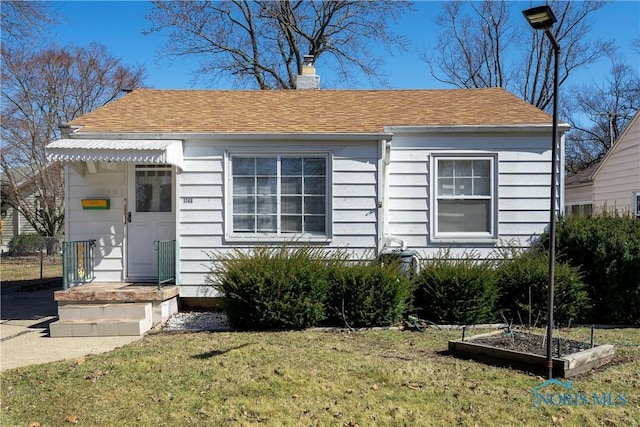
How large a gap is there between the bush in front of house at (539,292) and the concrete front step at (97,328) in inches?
207

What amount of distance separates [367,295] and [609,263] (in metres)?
3.60

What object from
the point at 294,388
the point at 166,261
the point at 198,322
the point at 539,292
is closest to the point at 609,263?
the point at 539,292

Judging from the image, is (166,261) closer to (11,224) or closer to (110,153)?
(110,153)

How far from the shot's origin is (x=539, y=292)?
7469mm

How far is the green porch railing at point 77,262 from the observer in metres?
7.82

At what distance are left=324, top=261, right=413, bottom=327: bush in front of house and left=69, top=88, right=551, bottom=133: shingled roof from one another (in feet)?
8.09

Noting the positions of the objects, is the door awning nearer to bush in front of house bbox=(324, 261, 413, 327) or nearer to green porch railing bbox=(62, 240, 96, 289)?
green porch railing bbox=(62, 240, 96, 289)

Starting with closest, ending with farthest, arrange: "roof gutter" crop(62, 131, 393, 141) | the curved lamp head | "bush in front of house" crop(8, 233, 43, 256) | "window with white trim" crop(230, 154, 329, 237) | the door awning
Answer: the curved lamp head < the door awning < "roof gutter" crop(62, 131, 393, 141) < "window with white trim" crop(230, 154, 329, 237) < "bush in front of house" crop(8, 233, 43, 256)

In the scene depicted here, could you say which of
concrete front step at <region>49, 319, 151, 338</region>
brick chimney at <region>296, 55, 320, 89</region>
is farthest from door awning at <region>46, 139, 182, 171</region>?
brick chimney at <region>296, 55, 320, 89</region>

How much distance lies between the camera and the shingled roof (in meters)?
8.80

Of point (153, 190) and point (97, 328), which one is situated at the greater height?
point (153, 190)

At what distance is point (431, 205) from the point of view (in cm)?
899

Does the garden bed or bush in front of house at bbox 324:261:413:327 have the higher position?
bush in front of house at bbox 324:261:413:327

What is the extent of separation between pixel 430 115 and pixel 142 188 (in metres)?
5.28
